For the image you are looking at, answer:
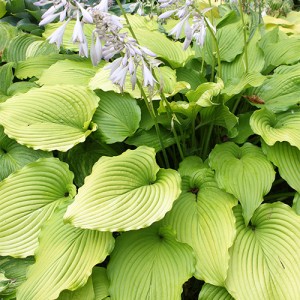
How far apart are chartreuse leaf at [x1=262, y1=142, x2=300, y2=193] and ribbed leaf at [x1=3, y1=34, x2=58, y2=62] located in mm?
1857

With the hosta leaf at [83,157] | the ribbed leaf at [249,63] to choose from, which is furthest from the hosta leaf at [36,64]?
the ribbed leaf at [249,63]

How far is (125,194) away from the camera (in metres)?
1.98

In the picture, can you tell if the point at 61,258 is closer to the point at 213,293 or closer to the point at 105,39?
the point at 213,293

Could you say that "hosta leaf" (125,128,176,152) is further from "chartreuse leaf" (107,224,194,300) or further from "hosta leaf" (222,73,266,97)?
"chartreuse leaf" (107,224,194,300)

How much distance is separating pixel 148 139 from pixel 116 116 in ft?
0.75

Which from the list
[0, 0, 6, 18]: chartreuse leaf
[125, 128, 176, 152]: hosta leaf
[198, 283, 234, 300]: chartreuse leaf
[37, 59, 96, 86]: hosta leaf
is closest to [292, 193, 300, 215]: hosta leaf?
[198, 283, 234, 300]: chartreuse leaf

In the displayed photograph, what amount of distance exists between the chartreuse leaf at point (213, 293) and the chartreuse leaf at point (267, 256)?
77mm

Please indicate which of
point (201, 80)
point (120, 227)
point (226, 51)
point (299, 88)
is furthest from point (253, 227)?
point (226, 51)

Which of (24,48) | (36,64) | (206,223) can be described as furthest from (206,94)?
(24,48)

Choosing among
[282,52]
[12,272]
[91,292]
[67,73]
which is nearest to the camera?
[91,292]

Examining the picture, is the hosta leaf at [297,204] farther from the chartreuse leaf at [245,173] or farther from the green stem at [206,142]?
the green stem at [206,142]

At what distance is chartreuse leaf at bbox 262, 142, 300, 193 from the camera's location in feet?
7.02

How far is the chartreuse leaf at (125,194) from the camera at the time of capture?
1.84 metres

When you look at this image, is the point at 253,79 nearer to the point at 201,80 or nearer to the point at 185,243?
the point at 201,80
